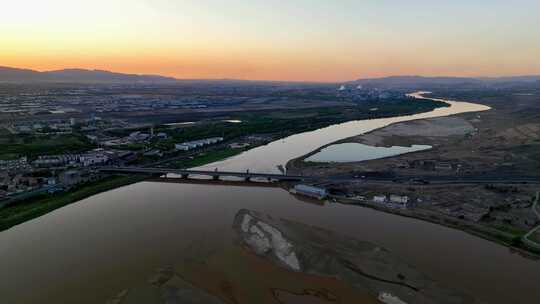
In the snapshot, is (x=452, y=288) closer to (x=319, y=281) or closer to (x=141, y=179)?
(x=319, y=281)

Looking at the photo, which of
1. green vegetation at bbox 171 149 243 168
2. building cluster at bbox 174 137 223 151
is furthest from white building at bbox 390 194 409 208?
building cluster at bbox 174 137 223 151

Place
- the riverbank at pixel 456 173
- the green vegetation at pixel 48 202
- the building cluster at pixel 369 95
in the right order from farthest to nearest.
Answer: the building cluster at pixel 369 95
the green vegetation at pixel 48 202
the riverbank at pixel 456 173

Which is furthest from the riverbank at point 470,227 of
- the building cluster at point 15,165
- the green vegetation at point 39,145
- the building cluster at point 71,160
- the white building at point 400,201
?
the green vegetation at point 39,145

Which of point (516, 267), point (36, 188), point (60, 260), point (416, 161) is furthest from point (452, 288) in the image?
point (36, 188)

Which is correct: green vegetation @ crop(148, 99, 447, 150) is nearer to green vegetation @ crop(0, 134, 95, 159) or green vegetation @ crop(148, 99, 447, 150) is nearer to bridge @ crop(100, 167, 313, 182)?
green vegetation @ crop(0, 134, 95, 159)

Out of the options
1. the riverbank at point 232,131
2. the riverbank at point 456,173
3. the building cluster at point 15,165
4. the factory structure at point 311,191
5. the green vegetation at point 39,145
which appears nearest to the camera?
the riverbank at point 456,173

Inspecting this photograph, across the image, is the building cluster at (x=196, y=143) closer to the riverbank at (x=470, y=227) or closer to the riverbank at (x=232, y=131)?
the riverbank at (x=232, y=131)
